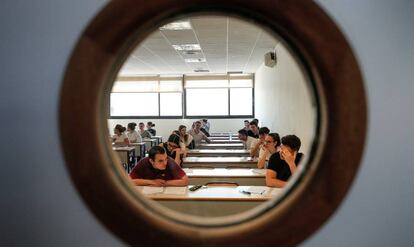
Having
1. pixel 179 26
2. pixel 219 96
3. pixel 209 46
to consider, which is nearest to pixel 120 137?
pixel 209 46

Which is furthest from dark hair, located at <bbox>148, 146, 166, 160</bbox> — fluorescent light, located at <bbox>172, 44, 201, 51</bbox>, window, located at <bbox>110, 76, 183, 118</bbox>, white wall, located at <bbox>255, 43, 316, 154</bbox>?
window, located at <bbox>110, 76, 183, 118</bbox>

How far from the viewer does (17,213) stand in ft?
4.59

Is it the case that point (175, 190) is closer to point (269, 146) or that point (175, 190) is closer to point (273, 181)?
point (273, 181)

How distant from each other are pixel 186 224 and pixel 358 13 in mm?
866

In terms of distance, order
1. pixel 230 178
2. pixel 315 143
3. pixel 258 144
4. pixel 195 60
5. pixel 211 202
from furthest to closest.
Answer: pixel 195 60 < pixel 258 144 < pixel 230 178 < pixel 211 202 < pixel 315 143

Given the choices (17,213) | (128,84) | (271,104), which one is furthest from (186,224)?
(128,84)

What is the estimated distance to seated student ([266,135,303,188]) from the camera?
4516mm

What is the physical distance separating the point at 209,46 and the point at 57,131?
276 inches

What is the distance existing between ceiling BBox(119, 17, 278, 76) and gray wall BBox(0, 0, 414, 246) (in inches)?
119

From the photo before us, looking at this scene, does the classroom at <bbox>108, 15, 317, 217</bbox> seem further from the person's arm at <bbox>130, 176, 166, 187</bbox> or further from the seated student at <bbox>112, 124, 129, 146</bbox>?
the person's arm at <bbox>130, 176, 166, 187</bbox>

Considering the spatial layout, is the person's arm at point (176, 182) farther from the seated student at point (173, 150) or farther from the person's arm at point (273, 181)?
the seated student at point (173, 150)

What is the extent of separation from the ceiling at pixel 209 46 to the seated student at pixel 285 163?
4.19 feet

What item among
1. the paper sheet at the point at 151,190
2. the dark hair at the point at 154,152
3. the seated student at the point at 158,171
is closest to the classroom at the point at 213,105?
the paper sheet at the point at 151,190

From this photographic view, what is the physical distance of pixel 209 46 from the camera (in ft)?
26.7
